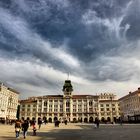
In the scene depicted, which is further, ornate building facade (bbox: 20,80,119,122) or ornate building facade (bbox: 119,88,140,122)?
ornate building facade (bbox: 20,80,119,122)

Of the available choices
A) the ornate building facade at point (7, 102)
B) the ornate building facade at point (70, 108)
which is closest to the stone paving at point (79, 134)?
the ornate building facade at point (7, 102)

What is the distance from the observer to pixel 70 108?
149625mm

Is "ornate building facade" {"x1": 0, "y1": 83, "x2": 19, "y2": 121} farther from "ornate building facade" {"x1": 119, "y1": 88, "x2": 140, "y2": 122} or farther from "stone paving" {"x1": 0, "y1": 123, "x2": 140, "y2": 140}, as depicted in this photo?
"stone paving" {"x1": 0, "y1": 123, "x2": 140, "y2": 140}

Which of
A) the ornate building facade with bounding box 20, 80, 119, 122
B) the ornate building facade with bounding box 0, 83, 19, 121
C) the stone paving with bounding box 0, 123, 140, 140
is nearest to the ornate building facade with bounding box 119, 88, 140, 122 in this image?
the ornate building facade with bounding box 20, 80, 119, 122

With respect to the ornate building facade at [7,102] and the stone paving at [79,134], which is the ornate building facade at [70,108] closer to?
the ornate building facade at [7,102]

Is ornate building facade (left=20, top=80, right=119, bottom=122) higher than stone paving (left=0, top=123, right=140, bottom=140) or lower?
higher

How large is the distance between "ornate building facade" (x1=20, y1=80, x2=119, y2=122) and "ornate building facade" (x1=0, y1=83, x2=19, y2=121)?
3195cm

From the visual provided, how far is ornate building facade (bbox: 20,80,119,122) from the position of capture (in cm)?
14788

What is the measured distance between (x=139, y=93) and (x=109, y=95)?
69.5 metres

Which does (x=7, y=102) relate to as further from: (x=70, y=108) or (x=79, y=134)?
(x=79, y=134)

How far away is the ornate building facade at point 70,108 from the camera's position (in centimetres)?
14788

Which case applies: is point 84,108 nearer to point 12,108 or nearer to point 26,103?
point 26,103

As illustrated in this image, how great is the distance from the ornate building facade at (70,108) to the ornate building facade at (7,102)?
105 ft

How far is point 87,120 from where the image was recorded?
479ft
